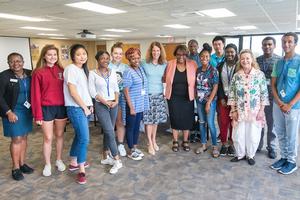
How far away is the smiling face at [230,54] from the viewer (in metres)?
3.10

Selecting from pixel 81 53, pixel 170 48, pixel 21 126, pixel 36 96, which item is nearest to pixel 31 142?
pixel 21 126

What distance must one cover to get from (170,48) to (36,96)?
37.8 ft

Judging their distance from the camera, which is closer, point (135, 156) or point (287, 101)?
point (287, 101)

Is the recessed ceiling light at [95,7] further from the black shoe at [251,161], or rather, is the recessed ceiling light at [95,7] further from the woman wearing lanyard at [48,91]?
the black shoe at [251,161]

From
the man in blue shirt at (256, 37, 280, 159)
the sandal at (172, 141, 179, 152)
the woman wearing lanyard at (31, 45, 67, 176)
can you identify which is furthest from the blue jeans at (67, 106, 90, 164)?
the man in blue shirt at (256, 37, 280, 159)

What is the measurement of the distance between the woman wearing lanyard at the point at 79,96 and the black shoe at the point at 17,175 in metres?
0.66

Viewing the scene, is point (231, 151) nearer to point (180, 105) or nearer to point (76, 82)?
point (180, 105)

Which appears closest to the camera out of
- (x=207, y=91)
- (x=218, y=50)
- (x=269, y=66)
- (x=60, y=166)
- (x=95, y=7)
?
(x=60, y=166)

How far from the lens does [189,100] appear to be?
11.2ft

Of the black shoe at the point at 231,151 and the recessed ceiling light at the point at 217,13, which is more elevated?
the recessed ceiling light at the point at 217,13

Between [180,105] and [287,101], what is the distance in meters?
1.28

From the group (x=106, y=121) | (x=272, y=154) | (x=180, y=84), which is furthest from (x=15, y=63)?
(x=272, y=154)

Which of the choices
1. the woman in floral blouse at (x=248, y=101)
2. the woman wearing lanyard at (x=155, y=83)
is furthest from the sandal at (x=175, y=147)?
the woman in floral blouse at (x=248, y=101)

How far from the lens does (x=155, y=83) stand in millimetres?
3342
